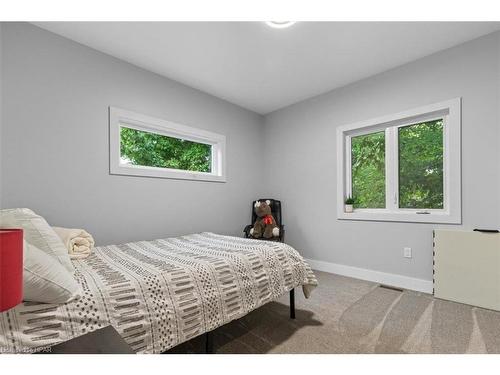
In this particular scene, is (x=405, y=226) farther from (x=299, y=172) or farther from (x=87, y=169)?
(x=87, y=169)

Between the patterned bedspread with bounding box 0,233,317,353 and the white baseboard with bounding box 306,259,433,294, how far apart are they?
4.30 feet

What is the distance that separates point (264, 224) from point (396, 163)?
183 centimetres

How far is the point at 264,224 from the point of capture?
11.2ft

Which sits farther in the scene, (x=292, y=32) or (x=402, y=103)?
(x=402, y=103)

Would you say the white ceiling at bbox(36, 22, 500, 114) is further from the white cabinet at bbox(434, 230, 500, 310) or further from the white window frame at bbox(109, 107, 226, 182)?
the white cabinet at bbox(434, 230, 500, 310)

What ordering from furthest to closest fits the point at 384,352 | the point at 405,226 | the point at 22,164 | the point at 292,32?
the point at 405,226 → the point at 292,32 → the point at 22,164 → the point at 384,352

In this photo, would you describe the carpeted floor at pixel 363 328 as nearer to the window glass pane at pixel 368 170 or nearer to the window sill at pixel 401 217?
the window sill at pixel 401 217

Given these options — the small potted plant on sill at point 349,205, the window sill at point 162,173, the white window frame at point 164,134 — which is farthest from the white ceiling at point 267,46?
the small potted plant on sill at point 349,205

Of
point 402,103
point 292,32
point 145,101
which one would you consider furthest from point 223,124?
point 402,103

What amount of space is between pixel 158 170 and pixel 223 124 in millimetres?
1241

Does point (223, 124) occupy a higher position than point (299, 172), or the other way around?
point (223, 124)

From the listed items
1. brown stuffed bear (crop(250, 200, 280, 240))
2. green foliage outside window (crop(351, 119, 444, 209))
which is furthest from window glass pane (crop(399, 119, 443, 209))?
brown stuffed bear (crop(250, 200, 280, 240))

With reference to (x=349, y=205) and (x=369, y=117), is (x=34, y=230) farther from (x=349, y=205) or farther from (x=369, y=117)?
(x=369, y=117)

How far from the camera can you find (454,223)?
2447 mm
